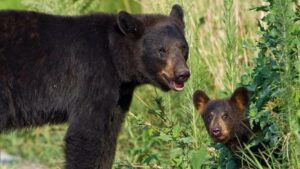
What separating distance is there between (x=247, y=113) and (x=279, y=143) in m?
0.69

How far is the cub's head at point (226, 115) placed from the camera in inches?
285

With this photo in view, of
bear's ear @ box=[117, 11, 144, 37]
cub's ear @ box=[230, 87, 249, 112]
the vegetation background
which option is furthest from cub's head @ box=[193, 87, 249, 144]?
bear's ear @ box=[117, 11, 144, 37]

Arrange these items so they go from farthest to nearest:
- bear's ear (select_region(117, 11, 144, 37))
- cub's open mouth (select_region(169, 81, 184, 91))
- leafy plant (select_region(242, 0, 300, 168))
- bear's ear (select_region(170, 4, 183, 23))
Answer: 1. bear's ear (select_region(170, 4, 183, 23))
2. bear's ear (select_region(117, 11, 144, 37))
3. cub's open mouth (select_region(169, 81, 184, 91))
4. leafy plant (select_region(242, 0, 300, 168))

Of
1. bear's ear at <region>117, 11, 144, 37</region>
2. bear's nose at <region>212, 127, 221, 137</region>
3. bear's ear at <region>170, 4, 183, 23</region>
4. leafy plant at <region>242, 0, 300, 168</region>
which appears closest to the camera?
leafy plant at <region>242, 0, 300, 168</region>

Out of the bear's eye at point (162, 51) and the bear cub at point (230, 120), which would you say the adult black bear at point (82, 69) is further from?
the bear cub at point (230, 120)

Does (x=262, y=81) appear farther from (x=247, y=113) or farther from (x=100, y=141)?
(x=100, y=141)

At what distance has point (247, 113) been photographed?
7.34 meters

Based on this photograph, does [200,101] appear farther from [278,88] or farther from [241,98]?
[278,88]

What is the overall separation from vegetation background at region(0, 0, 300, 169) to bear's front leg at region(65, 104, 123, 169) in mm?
494

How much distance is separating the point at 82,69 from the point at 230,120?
57.7 inches

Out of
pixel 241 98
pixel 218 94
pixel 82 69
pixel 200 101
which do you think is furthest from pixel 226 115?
pixel 218 94

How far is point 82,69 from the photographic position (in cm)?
780

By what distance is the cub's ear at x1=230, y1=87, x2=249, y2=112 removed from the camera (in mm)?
7324

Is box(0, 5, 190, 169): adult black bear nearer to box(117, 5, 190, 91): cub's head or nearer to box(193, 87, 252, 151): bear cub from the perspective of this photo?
box(117, 5, 190, 91): cub's head
